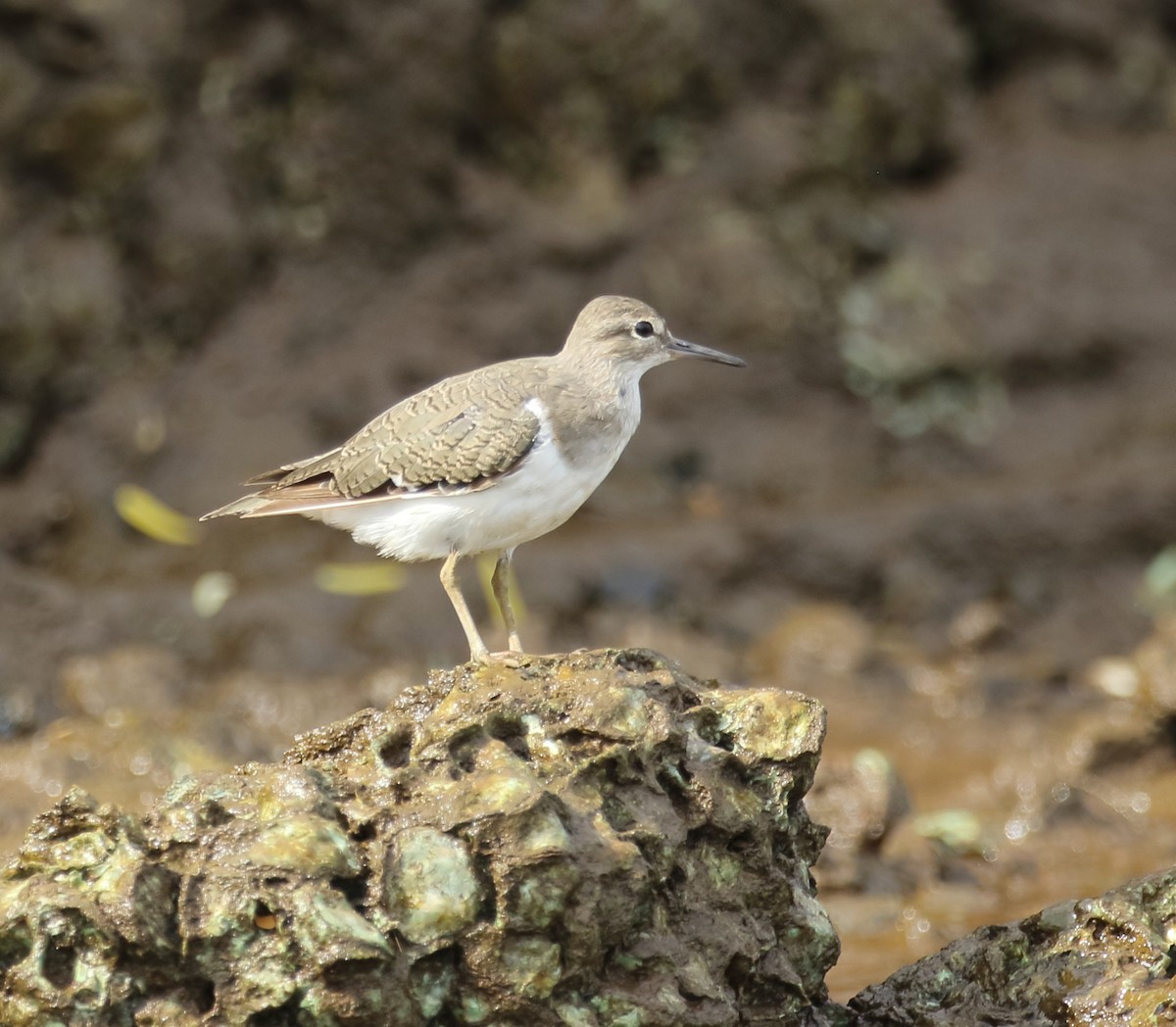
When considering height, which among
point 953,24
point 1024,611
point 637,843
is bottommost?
point 637,843

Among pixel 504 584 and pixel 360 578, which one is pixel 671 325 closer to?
pixel 360 578

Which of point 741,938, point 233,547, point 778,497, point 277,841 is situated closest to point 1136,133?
point 778,497

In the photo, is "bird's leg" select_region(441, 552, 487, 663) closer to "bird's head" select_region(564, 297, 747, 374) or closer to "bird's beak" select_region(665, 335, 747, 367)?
"bird's head" select_region(564, 297, 747, 374)

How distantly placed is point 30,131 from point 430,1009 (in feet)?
27.6

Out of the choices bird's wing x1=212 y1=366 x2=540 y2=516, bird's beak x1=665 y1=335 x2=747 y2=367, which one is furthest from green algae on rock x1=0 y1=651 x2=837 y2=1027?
bird's beak x1=665 y1=335 x2=747 y2=367

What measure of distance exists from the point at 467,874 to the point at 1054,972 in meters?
2.11

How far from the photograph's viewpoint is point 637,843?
4734 mm

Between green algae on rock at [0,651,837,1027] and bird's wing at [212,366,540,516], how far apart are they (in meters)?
1.64

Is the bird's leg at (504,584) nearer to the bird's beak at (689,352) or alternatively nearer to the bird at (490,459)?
the bird at (490,459)

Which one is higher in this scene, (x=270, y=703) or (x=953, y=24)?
(x=953, y=24)

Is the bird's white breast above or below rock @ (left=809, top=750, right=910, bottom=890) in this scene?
above

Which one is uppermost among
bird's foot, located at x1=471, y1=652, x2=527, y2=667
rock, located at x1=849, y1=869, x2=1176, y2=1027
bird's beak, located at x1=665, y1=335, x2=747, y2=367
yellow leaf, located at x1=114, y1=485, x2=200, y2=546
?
yellow leaf, located at x1=114, y1=485, x2=200, y2=546

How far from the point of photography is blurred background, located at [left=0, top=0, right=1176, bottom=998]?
10.6 m

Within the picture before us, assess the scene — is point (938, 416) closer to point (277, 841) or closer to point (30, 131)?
point (30, 131)
